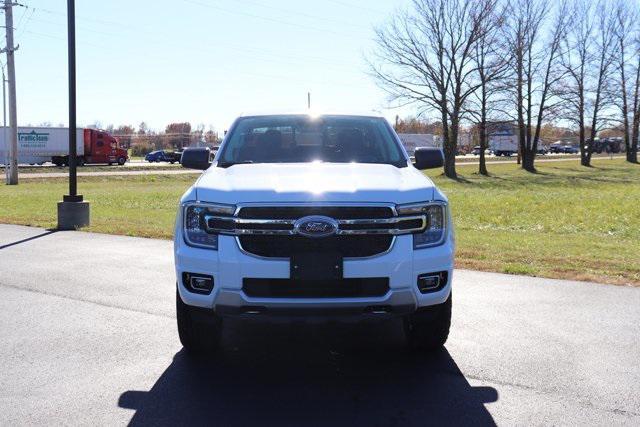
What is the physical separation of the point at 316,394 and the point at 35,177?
3646 cm

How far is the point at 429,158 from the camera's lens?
6.12 metres

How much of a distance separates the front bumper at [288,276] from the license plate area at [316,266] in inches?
1.7

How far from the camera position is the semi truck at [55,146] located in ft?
172

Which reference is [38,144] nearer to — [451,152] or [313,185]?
[451,152]

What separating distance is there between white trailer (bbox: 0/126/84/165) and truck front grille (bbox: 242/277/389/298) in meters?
50.9

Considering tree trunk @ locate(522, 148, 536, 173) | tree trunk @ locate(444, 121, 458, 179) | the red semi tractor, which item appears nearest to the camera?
tree trunk @ locate(444, 121, 458, 179)

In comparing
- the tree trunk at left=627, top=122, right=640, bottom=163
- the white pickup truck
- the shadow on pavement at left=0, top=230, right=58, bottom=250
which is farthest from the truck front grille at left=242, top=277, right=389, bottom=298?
the tree trunk at left=627, top=122, right=640, bottom=163

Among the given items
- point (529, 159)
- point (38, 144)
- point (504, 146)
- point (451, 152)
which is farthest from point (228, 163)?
point (504, 146)

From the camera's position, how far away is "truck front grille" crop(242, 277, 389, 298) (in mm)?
4199

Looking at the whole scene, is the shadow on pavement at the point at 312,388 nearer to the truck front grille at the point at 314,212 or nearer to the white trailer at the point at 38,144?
the truck front grille at the point at 314,212

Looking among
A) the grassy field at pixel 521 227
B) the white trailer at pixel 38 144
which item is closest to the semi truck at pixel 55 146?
the white trailer at pixel 38 144

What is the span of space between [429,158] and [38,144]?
172ft

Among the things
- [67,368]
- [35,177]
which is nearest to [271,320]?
[67,368]

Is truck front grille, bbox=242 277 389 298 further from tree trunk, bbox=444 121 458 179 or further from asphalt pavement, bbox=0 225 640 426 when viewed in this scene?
tree trunk, bbox=444 121 458 179
